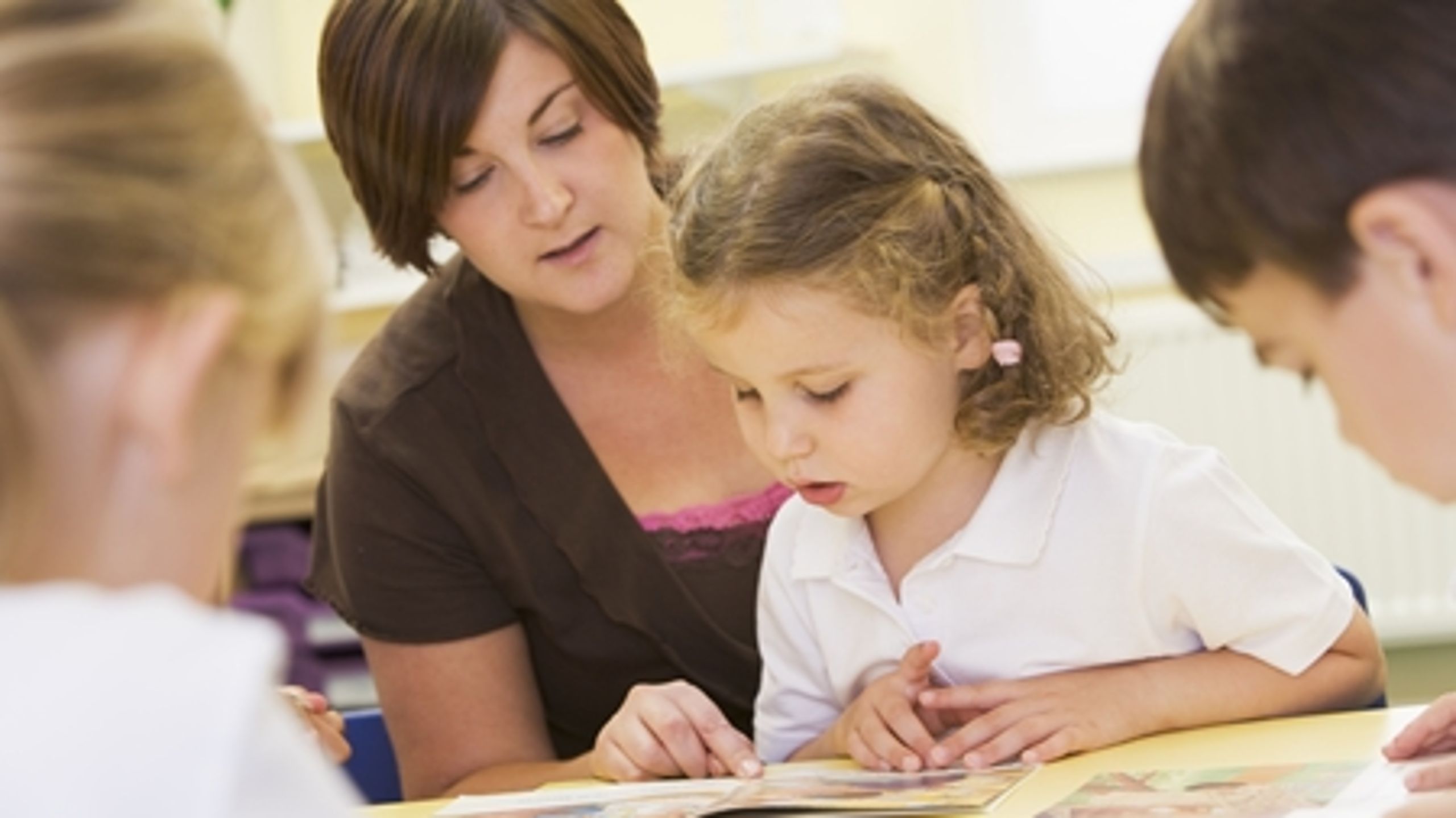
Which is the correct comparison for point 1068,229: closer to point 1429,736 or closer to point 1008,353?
point 1008,353

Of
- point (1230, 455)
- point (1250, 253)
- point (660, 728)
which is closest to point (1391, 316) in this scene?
point (1250, 253)

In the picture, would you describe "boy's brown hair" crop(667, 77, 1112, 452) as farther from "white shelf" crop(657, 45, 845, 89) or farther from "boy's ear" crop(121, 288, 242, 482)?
"white shelf" crop(657, 45, 845, 89)

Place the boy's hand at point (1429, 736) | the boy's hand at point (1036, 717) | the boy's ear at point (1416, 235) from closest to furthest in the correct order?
the boy's ear at point (1416, 235) → the boy's hand at point (1429, 736) → the boy's hand at point (1036, 717)

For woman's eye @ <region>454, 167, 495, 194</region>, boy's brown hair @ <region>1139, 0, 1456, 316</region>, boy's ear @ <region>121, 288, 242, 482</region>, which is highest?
boy's brown hair @ <region>1139, 0, 1456, 316</region>

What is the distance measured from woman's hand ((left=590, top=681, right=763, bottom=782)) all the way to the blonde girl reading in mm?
97

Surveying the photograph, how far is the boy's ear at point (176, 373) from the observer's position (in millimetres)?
688

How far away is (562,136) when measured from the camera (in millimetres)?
1652

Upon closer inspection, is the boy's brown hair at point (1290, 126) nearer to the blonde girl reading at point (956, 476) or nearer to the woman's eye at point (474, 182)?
the blonde girl reading at point (956, 476)

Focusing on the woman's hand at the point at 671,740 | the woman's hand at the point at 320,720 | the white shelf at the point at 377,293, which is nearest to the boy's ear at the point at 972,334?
the woman's hand at the point at 671,740

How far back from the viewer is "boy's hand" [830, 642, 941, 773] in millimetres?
1329

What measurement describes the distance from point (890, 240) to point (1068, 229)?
1915 millimetres

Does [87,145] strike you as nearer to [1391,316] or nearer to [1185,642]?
[1391,316]

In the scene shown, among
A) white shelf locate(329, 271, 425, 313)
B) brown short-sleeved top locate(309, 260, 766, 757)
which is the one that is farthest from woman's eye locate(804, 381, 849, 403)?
white shelf locate(329, 271, 425, 313)

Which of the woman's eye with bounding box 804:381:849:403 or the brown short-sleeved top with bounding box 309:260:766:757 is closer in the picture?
the woman's eye with bounding box 804:381:849:403
